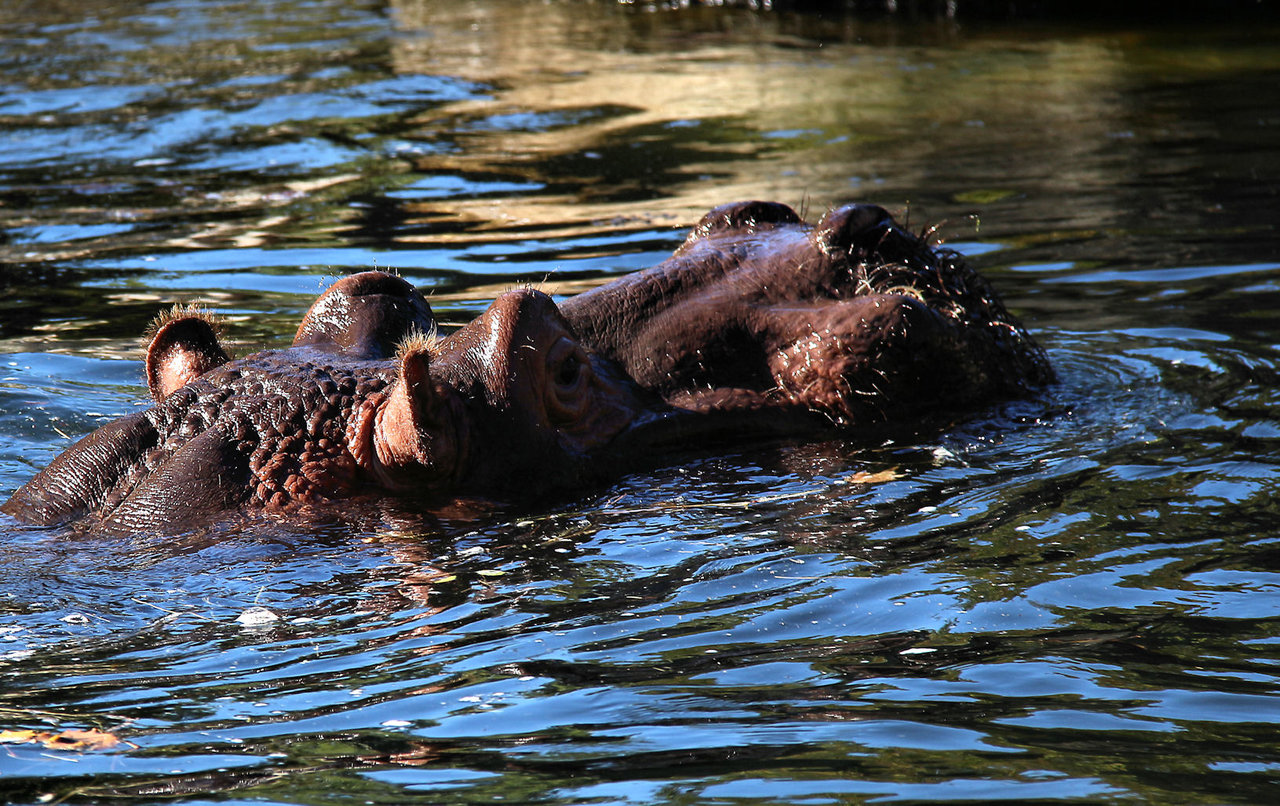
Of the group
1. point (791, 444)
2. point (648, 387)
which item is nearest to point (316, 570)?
point (648, 387)

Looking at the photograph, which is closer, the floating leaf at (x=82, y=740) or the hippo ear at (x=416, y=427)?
the floating leaf at (x=82, y=740)

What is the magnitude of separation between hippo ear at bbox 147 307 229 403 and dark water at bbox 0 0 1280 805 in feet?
2.22

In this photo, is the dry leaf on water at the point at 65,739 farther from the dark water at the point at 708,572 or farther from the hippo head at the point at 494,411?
the hippo head at the point at 494,411

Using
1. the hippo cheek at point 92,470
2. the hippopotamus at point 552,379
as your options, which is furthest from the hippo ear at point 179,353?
the hippo cheek at point 92,470

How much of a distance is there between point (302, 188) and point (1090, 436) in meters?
8.10

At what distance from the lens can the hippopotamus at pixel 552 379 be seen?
15.1 ft

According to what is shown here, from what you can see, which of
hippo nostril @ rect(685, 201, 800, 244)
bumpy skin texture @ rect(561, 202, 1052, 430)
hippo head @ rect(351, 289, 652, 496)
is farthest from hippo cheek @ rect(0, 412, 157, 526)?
hippo nostril @ rect(685, 201, 800, 244)

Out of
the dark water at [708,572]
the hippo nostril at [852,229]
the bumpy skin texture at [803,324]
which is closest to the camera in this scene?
the dark water at [708,572]

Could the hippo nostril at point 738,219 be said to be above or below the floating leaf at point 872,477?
above

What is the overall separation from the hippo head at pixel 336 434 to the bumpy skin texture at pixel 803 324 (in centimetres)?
42

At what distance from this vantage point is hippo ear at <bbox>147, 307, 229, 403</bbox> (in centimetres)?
499

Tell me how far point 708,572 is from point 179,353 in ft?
6.22

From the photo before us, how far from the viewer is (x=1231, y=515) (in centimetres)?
486

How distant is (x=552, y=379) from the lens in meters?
4.77
